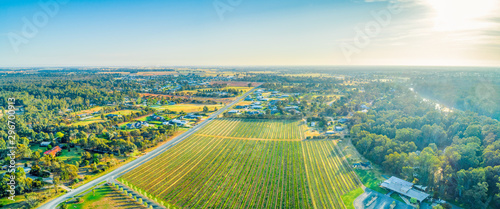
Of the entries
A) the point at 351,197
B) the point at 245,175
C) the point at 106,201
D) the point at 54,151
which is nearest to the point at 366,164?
the point at 351,197

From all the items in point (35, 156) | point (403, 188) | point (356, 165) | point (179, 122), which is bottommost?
point (356, 165)

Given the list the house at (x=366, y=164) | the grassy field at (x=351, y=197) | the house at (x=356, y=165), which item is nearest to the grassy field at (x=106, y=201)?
the grassy field at (x=351, y=197)

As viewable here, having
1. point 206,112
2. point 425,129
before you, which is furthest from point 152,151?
point 425,129

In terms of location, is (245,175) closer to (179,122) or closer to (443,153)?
(179,122)

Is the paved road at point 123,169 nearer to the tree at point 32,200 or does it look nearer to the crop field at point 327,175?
the tree at point 32,200

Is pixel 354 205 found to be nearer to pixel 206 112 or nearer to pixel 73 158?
pixel 73 158

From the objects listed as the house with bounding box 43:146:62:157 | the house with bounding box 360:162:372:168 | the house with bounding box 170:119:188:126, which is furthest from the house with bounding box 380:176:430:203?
the house with bounding box 43:146:62:157

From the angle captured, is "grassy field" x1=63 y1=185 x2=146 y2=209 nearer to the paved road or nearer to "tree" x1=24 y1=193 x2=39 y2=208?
the paved road
